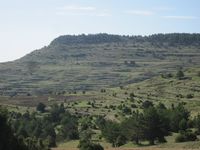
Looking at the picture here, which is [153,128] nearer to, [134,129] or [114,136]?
[134,129]

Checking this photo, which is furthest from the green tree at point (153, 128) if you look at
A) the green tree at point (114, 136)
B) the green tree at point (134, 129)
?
the green tree at point (114, 136)

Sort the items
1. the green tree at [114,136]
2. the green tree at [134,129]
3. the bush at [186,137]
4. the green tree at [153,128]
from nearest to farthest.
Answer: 1. the bush at [186,137]
2. the green tree at [153,128]
3. the green tree at [134,129]
4. the green tree at [114,136]

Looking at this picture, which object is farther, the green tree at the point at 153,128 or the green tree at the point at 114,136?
the green tree at the point at 114,136

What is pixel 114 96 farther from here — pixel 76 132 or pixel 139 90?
pixel 76 132

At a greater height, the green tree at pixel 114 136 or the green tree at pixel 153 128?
the green tree at pixel 153 128

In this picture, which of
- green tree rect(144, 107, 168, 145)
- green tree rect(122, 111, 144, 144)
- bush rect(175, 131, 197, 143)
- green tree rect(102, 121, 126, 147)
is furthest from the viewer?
green tree rect(102, 121, 126, 147)

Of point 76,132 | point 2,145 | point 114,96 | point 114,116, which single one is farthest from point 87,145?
point 114,96

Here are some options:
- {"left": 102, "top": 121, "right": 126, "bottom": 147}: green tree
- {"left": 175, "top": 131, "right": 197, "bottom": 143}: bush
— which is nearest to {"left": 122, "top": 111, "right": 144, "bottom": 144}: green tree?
{"left": 102, "top": 121, "right": 126, "bottom": 147}: green tree

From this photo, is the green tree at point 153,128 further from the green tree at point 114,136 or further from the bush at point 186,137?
the green tree at point 114,136

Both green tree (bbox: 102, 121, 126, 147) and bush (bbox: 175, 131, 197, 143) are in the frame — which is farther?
green tree (bbox: 102, 121, 126, 147)

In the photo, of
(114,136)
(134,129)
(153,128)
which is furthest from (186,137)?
(114,136)

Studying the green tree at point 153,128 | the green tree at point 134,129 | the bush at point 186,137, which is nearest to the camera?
the bush at point 186,137

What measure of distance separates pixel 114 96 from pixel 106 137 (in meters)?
84.6

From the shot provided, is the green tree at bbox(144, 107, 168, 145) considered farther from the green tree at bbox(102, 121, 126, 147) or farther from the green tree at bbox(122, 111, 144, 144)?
the green tree at bbox(102, 121, 126, 147)
